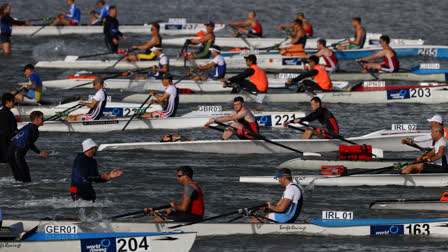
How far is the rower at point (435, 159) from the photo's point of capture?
23.4 meters

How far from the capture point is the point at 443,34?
54.5 m

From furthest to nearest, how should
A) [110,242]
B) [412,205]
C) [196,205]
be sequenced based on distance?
[412,205] → [196,205] → [110,242]

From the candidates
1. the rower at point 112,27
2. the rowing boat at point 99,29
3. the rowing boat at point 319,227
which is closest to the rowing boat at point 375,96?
the rower at point 112,27

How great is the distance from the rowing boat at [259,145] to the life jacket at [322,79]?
21.6 feet

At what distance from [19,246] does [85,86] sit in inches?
817

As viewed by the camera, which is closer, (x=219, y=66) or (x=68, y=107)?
(x=68, y=107)

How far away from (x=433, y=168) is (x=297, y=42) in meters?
18.9

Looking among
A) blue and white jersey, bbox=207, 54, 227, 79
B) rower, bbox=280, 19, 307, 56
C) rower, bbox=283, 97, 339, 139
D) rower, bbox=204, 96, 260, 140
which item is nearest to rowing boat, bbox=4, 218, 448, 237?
rower, bbox=283, 97, 339, 139

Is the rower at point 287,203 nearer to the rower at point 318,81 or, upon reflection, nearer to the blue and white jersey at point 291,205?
the blue and white jersey at point 291,205

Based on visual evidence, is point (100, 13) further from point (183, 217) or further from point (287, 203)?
point (287, 203)

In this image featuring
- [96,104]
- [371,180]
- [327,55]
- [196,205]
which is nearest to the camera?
[196,205]

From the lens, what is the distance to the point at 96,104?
29.7m

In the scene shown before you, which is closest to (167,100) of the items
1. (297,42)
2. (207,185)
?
(207,185)

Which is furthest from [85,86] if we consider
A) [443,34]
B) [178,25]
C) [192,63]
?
[443,34]
